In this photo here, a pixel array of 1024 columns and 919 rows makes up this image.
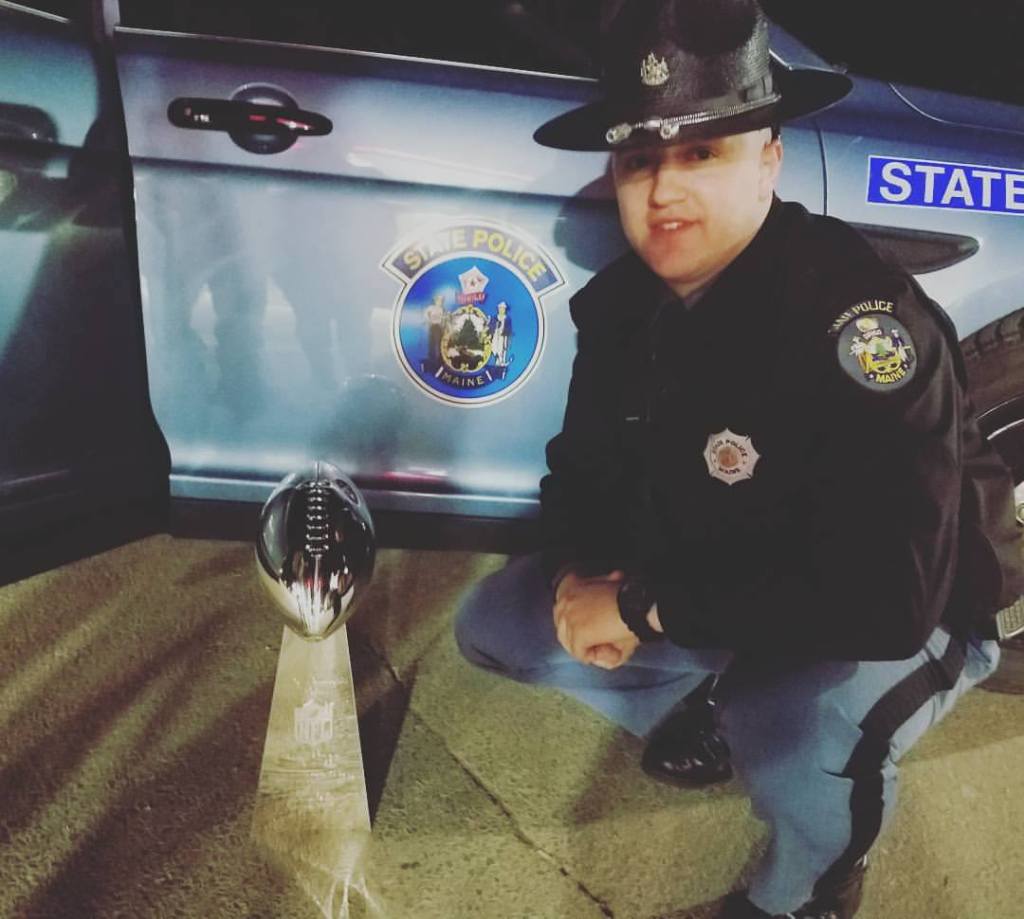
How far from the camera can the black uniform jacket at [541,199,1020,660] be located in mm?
1021

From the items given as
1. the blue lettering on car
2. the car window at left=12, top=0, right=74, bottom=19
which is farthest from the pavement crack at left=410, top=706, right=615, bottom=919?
the car window at left=12, top=0, right=74, bottom=19

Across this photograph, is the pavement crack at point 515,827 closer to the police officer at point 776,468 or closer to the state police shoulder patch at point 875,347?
the police officer at point 776,468

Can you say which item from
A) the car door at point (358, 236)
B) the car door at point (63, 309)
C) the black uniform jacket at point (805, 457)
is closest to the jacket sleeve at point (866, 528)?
the black uniform jacket at point (805, 457)

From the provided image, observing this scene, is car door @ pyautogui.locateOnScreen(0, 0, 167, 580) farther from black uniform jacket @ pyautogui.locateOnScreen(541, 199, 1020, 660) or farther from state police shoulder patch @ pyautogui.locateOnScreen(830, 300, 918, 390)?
state police shoulder patch @ pyautogui.locateOnScreen(830, 300, 918, 390)

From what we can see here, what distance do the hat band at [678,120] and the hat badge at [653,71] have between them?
5 cm

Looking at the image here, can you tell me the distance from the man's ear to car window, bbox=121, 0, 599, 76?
0.58 metres

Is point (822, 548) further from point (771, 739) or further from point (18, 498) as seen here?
point (18, 498)

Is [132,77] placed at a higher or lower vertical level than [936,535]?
higher

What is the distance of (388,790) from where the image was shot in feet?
4.78

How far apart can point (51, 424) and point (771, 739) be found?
1.34 m

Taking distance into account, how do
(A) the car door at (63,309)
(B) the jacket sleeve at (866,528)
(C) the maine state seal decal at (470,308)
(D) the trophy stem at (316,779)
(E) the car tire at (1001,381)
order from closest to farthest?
(B) the jacket sleeve at (866,528), (D) the trophy stem at (316,779), (A) the car door at (63,309), (C) the maine state seal decal at (470,308), (E) the car tire at (1001,381)

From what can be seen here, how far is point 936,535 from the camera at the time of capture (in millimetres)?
1018

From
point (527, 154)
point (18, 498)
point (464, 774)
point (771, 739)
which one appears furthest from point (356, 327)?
point (771, 739)

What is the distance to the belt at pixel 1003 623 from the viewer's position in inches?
49.3
